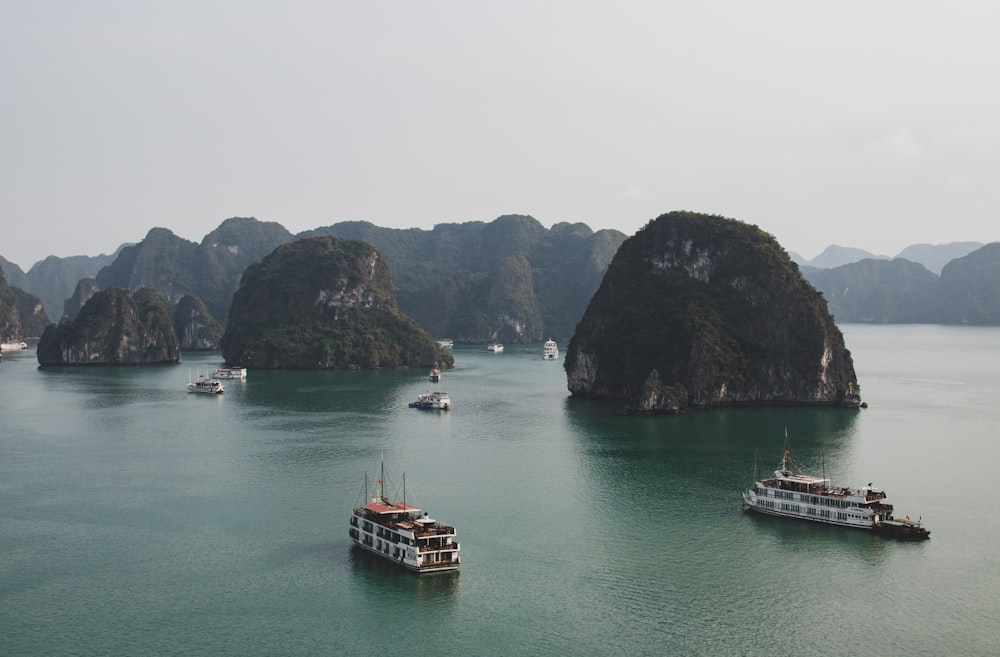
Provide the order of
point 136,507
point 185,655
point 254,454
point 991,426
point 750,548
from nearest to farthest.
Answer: point 185,655 → point 750,548 → point 136,507 → point 254,454 → point 991,426

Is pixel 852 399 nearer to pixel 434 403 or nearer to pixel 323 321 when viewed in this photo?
pixel 434 403

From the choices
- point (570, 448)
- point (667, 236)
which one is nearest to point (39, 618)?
point (570, 448)

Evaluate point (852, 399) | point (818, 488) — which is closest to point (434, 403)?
point (852, 399)

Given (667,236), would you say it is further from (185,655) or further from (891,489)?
(185,655)

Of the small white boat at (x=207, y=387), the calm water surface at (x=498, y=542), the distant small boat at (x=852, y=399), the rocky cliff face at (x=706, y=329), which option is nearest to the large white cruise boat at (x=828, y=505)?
the calm water surface at (x=498, y=542)

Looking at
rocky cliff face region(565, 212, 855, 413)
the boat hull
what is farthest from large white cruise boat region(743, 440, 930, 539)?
rocky cliff face region(565, 212, 855, 413)

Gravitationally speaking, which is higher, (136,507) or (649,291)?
(649,291)

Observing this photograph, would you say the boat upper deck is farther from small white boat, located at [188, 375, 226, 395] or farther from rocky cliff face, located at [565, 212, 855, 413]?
small white boat, located at [188, 375, 226, 395]

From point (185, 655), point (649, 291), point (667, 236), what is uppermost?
point (667, 236)
